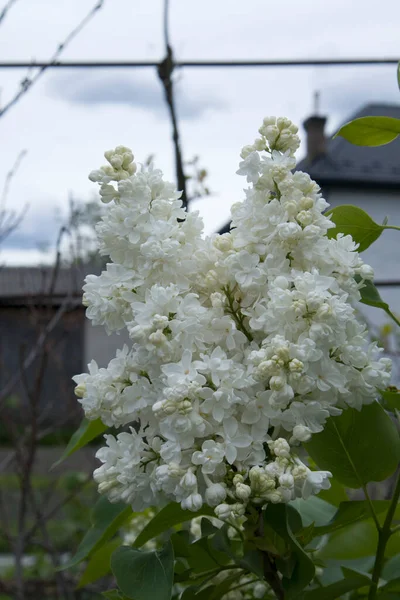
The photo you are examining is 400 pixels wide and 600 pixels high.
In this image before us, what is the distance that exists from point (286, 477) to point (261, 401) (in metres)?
0.06

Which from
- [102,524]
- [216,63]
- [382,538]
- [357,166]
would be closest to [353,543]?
[382,538]

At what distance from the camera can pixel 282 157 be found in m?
Answer: 0.56

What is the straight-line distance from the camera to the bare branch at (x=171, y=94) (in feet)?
3.86

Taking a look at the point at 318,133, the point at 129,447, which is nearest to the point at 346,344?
the point at 129,447

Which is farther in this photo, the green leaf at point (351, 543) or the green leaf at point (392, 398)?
the green leaf at point (351, 543)

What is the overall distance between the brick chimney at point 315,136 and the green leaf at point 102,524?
9.50m

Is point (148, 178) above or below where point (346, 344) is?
above

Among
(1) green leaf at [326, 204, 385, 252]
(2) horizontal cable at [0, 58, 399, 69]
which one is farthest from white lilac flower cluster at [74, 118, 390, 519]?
(2) horizontal cable at [0, 58, 399, 69]

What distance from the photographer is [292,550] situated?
0.57 meters

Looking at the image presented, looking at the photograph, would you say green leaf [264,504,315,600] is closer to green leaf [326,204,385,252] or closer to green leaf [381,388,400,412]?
green leaf [381,388,400,412]

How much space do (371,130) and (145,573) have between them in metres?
0.42

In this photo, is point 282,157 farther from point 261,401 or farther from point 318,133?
point 318,133

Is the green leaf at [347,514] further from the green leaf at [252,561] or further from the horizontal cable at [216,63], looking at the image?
the horizontal cable at [216,63]

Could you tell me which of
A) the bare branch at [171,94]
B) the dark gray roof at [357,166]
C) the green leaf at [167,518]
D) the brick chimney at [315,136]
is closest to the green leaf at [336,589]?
the green leaf at [167,518]
